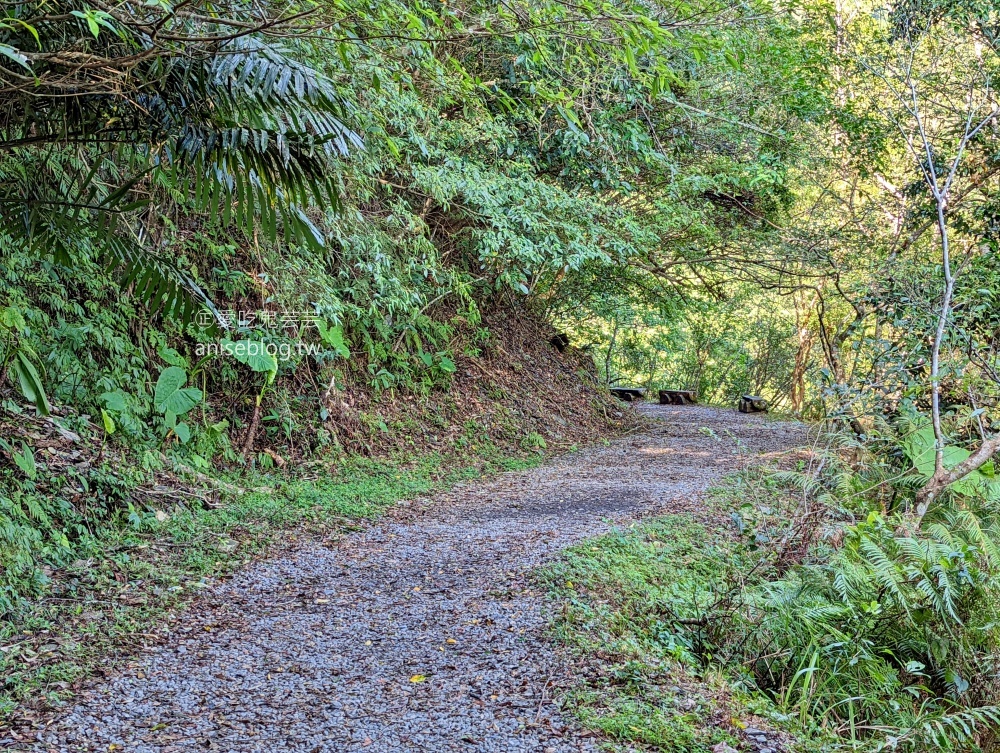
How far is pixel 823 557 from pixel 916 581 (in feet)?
2.06

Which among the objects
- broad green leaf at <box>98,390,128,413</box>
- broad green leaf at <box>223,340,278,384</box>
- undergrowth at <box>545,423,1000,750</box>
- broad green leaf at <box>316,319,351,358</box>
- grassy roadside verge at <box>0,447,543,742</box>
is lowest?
undergrowth at <box>545,423,1000,750</box>

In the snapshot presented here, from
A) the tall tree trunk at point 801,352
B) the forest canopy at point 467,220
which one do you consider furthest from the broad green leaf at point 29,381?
the tall tree trunk at point 801,352

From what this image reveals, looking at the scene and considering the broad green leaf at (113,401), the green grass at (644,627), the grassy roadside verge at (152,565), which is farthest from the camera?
the broad green leaf at (113,401)

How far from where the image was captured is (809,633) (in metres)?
4.33

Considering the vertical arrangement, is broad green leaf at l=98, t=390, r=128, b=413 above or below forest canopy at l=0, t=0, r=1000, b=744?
below

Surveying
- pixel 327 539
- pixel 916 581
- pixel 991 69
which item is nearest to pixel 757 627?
pixel 916 581

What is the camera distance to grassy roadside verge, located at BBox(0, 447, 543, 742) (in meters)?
3.46

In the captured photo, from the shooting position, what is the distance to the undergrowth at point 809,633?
3.56 m

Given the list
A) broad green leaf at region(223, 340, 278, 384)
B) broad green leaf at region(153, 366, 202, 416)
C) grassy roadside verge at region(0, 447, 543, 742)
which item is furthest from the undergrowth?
broad green leaf at region(153, 366, 202, 416)

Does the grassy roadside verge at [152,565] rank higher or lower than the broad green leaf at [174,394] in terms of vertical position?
lower

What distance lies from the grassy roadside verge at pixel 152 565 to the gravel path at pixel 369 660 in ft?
0.59

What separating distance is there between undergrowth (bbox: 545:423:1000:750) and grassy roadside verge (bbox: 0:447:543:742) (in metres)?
2.10

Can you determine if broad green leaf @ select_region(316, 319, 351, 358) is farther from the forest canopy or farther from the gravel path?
the gravel path

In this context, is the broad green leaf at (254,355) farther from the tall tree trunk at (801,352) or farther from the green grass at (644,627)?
the tall tree trunk at (801,352)
